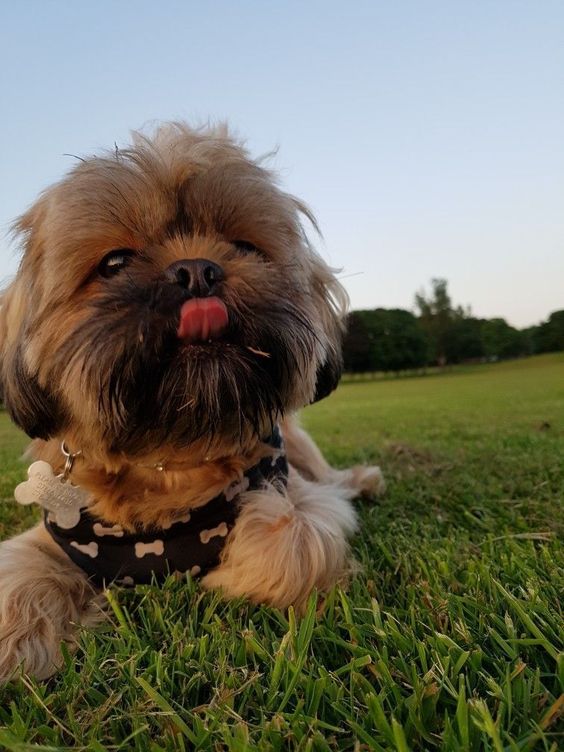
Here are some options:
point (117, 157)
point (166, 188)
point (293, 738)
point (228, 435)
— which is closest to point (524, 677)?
point (293, 738)

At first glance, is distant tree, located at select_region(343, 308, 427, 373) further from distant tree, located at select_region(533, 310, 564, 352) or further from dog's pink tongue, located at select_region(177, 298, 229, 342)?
dog's pink tongue, located at select_region(177, 298, 229, 342)

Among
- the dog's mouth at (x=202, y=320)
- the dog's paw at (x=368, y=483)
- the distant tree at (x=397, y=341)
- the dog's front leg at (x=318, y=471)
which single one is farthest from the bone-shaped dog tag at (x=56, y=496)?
the distant tree at (x=397, y=341)

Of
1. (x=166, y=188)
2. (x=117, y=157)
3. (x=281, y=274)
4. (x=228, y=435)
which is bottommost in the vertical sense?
(x=228, y=435)

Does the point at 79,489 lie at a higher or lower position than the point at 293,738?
higher

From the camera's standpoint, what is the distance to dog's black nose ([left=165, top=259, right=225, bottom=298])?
5.79 feet

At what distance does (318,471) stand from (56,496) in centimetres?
153

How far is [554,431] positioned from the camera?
19.2 feet

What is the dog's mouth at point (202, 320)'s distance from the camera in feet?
5.71

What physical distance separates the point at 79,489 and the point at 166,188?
1.05 m

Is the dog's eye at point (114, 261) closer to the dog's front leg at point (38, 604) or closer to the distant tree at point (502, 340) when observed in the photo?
the dog's front leg at point (38, 604)

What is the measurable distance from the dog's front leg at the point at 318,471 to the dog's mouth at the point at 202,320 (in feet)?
4.76

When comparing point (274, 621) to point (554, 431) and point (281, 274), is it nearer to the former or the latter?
point (281, 274)

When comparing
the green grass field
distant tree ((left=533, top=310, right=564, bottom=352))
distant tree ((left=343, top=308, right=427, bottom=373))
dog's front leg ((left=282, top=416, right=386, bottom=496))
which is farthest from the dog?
distant tree ((left=343, top=308, right=427, bottom=373))

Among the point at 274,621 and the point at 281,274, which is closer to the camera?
the point at 274,621
